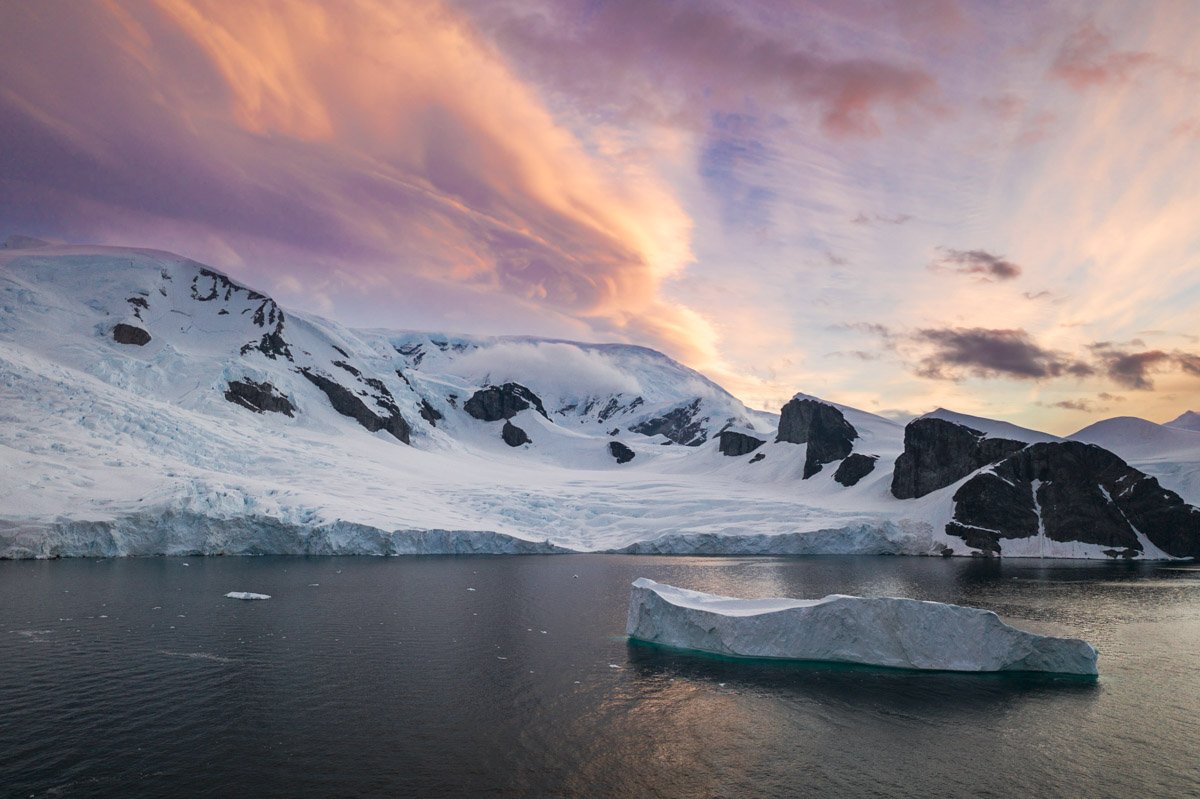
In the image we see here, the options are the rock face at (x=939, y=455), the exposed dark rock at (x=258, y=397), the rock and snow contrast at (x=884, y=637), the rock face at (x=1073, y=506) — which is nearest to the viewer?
the rock and snow contrast at (x=884, y=637)

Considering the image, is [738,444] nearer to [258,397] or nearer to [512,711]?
[258,397]

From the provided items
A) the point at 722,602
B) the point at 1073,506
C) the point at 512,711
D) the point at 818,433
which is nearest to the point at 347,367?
the point at 818,433

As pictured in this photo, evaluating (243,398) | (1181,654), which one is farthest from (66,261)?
(1181,654)

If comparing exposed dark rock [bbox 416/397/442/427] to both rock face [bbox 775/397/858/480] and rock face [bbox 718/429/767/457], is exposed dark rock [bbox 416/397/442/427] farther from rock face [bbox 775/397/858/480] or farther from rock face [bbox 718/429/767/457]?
rock face [bbox 775/397/858/480]

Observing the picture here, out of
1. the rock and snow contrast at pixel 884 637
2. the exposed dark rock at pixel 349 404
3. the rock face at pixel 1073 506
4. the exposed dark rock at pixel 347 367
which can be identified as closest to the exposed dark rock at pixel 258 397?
the exposed dark rock at pixel 349 404

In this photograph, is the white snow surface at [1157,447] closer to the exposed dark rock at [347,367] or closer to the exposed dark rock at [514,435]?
the exposed dark rock at [514,435]

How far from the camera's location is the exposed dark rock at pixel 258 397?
405ft

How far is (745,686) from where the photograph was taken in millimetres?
28016

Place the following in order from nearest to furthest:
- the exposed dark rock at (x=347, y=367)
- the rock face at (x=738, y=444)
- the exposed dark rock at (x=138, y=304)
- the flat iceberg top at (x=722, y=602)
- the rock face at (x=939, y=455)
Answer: the flat iceberg top at (x=722, y=602) → the rock face at (x=939, y=455) → the exposed dark rock at (x=138, y=304) → the exposed dark rock at (x=347, y=367) → the rock face at (x=738, y=444)

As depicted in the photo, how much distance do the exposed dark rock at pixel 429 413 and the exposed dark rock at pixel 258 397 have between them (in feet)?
154

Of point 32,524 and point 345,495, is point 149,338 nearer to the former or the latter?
point 345,495

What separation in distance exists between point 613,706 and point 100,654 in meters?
22.2

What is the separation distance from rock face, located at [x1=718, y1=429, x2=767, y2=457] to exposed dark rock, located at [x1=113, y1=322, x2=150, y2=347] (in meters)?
121

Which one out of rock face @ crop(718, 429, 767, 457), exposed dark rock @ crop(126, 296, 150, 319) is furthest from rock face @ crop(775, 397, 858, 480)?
exposed dark rock @ crop(126, 296, 150, 319)
